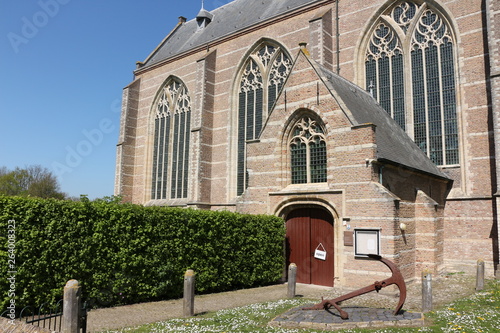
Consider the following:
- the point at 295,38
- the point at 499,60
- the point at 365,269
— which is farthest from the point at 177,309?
the point at 295,38

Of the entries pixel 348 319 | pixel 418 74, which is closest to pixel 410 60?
pixel 418 74

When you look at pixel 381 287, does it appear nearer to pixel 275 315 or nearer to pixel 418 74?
pixel 275 315

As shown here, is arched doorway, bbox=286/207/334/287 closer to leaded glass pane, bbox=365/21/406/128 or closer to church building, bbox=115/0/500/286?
church building, bbox=115/0/500/286

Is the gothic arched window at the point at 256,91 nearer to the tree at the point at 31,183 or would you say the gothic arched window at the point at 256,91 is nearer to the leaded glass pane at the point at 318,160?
the leaded glass pane at the point at 318,160

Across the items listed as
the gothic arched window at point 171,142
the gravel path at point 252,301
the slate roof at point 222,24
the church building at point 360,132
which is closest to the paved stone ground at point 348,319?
the gravel path at point 252,301

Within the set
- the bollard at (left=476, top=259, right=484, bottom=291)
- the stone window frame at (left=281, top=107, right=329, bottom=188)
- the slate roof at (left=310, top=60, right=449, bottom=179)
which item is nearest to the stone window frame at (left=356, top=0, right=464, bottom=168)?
the slate roof at (left=310, top=60, right=449, bottom=179)

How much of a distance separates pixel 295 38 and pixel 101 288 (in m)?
17.3

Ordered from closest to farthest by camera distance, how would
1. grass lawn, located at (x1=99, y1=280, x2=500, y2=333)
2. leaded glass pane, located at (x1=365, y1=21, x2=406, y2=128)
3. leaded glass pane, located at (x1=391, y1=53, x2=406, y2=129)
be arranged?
grass lawn, located at (x1=99, y1=280, x2=500, y2=333)
leaded glass pane, located at (x1=391, y1=53, x2=406, y2=129)
leaded glass pane, located at (x1=365, y1=21, x2=406, y2=128)

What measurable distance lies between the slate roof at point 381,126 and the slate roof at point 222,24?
8.97 meters

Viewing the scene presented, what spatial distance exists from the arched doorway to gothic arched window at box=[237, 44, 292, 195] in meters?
9.68

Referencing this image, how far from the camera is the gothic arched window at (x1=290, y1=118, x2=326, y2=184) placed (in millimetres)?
13086

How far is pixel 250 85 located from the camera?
24.0 meters

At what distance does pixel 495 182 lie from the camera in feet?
47.8

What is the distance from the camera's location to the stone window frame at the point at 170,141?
89.2 ft
